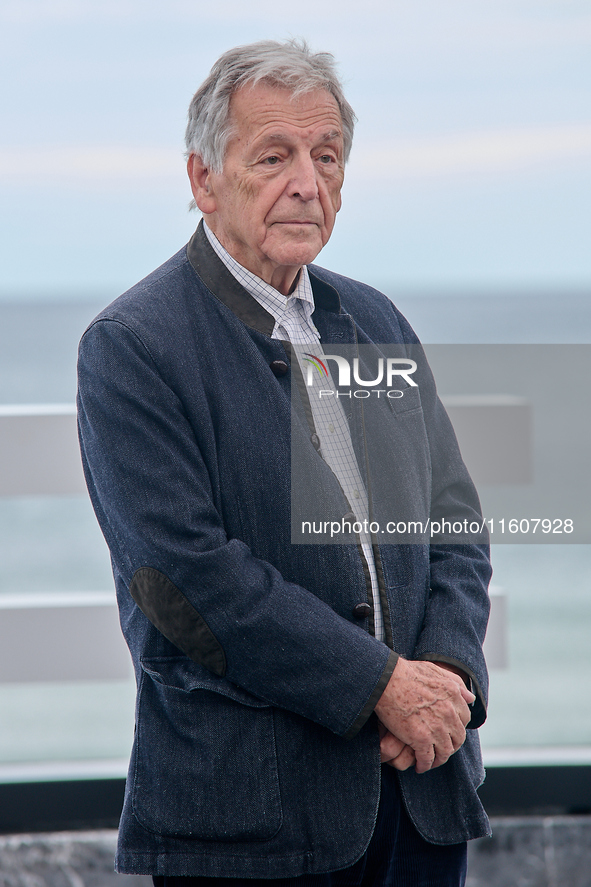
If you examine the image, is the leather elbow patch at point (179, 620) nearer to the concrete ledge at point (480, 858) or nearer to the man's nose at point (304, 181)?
the man's nose at point (304, 181)

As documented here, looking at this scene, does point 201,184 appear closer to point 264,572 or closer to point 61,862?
point 264,572

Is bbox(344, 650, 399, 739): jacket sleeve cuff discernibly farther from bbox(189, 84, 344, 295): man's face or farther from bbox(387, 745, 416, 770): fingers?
bbox(189, 84, 344, 295): man's face

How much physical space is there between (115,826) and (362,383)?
1498mm

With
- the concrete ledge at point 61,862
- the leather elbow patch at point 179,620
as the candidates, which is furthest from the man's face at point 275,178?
the concrete ledge at point 61,862

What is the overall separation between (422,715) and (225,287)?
2.17 feet

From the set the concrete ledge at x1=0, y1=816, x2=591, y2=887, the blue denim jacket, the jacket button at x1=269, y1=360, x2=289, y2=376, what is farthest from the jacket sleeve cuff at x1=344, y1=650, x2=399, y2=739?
the concrete ledge at x1=0, y1=816, x2=591, y2=887

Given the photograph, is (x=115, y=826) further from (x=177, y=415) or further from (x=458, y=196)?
(x=458, y=196)

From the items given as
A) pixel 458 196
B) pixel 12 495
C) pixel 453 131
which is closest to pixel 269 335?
pixel 12 495

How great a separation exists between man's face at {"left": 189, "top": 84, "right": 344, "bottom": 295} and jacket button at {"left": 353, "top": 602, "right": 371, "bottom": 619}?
504 mm

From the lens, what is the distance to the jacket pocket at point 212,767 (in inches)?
41.6

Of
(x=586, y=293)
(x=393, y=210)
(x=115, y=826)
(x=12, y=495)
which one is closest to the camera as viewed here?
(x=12, y=495)

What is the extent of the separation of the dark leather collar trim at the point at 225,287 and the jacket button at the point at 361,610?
413mm

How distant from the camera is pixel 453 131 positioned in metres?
2.93

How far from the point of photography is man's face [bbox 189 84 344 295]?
1.14 metres
